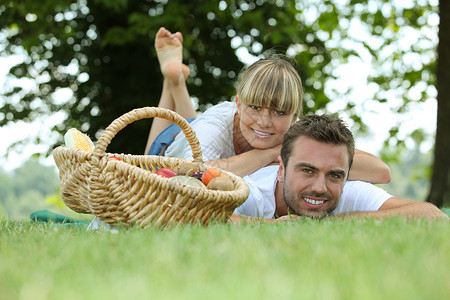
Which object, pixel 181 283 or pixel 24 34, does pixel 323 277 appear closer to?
pixel 181 283

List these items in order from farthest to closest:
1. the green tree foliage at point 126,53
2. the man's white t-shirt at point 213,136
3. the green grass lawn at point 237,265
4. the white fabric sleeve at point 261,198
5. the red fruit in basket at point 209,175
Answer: the green tree foliage at point 126,53, the man's white t-shirt at point 213,136, the white fabric sleeve at point 261,198, the red fruit in basket at point 209,175, the green grass lawn at point 237,265

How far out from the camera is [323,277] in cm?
142

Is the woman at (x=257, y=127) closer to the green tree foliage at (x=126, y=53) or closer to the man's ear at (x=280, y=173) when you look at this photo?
the man's ear at (x=280, y=173)

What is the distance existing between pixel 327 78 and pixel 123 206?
283 inches

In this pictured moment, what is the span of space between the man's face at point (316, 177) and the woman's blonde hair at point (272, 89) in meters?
0.60

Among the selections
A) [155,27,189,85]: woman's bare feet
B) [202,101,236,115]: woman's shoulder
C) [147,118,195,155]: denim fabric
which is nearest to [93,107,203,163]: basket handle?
[202,101,236,115]: woman's shoulder

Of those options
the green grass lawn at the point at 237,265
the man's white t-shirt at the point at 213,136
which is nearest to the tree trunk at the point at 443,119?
the man's white t-shirt at the point at 213,136

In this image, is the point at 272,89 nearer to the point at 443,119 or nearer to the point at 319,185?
the point at 319,185

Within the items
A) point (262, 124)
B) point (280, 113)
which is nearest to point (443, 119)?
point (280, 113)

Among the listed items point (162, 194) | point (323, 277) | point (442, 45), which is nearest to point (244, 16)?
point (442, 45)

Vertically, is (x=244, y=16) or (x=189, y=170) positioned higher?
(x=244, y=16)

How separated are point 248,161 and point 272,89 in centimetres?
62

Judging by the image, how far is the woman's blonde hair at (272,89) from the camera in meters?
3.73

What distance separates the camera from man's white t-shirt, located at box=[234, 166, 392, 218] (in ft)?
10.9
